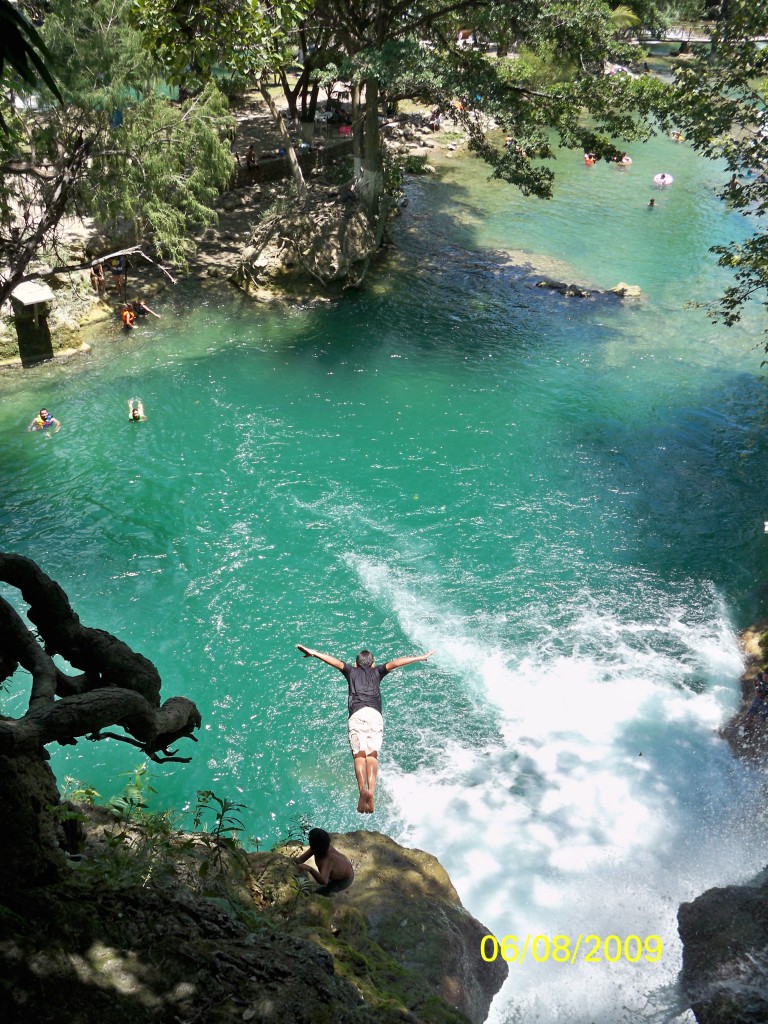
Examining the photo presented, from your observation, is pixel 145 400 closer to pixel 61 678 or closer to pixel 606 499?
pixel 606 499

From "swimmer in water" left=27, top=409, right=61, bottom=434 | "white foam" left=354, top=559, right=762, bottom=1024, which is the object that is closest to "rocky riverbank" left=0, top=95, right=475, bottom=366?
"swimmer in water" left=27, top=409, right=61, bottom=434

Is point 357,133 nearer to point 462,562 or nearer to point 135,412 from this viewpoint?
point 135,412

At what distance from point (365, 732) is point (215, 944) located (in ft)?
18.2

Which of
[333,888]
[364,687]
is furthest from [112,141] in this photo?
[333,888]

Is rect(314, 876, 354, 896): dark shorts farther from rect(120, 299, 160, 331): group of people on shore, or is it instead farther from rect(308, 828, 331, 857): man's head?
rect(120, 299, 160, 331): group of people on shore

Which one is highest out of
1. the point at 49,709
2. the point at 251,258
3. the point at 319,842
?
the point at 49,709

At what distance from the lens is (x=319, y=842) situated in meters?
8.09

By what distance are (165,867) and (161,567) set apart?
9.98 meters

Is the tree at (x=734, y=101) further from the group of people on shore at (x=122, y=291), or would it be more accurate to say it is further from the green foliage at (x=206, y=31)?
the group of people on shore at (x=122, y=291)

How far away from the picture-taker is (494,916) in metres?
10.7

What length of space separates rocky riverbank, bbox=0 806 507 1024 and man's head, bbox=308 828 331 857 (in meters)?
0.30

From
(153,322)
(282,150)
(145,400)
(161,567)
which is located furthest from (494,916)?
(282,150)

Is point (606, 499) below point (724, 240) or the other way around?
below
